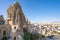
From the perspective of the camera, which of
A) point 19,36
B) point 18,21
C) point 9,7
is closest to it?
point 19,36

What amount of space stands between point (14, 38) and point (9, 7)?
1187cm

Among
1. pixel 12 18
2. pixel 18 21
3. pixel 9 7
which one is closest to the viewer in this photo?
pixel 18 21

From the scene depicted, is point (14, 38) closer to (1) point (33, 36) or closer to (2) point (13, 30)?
(2) point (13, 30)

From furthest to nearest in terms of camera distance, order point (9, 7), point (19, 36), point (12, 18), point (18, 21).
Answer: point (9, 7) → point (12, 18) → point (18, 21) → point (19, 36)

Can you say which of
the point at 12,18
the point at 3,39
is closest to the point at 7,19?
the point at 12,18

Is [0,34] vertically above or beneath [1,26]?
beneath

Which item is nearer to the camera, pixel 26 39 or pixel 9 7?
pixel 26 39

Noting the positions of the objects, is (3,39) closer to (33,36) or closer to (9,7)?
(33,36)

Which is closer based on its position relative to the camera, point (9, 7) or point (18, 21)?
point (18, 21)

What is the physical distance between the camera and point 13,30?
92.1 ft

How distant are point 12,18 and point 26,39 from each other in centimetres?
733

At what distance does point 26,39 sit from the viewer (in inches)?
1142

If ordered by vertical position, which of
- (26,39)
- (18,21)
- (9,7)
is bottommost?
(26,39)

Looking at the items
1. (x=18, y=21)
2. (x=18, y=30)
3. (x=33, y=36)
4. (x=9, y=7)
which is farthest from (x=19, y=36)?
(x=9, y=7)
